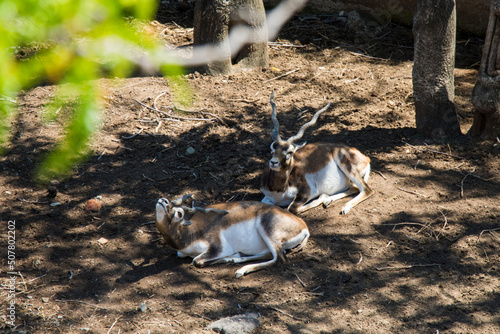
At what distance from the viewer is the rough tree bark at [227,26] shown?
26.8ft

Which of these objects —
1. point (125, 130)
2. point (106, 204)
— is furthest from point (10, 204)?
point (125, 130)

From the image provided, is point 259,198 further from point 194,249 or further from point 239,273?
point 239,273

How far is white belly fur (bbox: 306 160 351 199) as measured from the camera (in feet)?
→ 20.5

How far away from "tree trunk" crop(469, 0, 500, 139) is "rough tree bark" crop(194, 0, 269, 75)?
3636mm

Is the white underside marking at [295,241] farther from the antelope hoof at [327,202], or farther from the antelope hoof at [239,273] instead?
the antelope hoof at [327,202]

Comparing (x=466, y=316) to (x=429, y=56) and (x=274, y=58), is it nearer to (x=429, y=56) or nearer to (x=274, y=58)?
(x=429, y=56)

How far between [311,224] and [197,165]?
1777mm

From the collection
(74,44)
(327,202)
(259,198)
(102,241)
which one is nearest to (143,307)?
(102,241)

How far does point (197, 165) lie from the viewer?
21.7 feet

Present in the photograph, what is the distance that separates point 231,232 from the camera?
532 centimetres

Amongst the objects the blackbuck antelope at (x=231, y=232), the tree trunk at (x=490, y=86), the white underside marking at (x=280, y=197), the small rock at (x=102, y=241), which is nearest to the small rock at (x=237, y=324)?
the blackbuck antelope at (x=231, y=232)

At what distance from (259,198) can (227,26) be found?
3474 millimetres

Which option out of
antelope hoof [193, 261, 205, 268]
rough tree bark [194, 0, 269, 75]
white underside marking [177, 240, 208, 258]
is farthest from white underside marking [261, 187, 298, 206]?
rough tree bark [194, 0, 269, 75]

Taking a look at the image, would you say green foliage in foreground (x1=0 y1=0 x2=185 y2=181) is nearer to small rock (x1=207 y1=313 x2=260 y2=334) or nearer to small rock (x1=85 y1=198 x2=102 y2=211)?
small rock (x1=207 y1=313 x2=260 y2=334)
